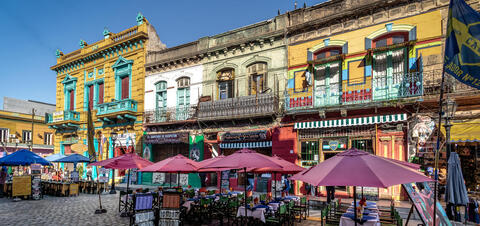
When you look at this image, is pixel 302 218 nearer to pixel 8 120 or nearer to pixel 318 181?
pixel 318 181

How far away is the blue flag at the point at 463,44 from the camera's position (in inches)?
175

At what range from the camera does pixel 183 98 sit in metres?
21.1

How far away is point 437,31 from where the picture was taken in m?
13.0

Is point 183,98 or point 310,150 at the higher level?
point 183,98

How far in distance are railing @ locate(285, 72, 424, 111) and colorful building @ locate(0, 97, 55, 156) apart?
34034mm

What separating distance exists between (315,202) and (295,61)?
8037mm

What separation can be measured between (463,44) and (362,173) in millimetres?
2507

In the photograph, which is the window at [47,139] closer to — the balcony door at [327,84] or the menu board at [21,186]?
the menu board at [21,186]

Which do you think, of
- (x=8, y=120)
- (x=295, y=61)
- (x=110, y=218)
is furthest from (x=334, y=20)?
(x=8, y=120)

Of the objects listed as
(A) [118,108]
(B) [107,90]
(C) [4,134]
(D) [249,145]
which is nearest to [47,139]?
(C) [4,134]

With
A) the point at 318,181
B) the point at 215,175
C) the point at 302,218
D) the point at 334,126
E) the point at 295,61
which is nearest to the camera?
the point at 318,181

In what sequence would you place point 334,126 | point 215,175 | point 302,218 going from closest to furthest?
point 302,218, point 334,126, point 215,175

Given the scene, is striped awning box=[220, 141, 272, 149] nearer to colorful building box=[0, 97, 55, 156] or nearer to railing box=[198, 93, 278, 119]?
railing box=[198, 93, 278, 119]

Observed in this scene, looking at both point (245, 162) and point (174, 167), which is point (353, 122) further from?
point (174, 167)
